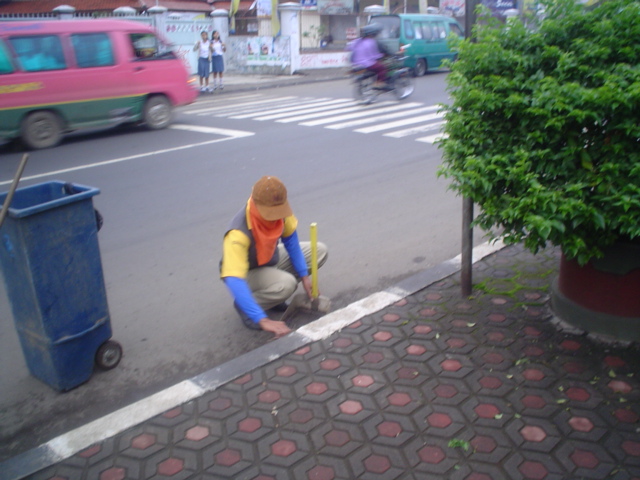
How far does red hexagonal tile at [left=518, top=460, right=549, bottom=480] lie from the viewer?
273 cm

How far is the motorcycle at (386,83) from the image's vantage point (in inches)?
582

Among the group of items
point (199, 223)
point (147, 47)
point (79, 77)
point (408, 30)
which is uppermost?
point (408, 30)

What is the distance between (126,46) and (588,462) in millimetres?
10827

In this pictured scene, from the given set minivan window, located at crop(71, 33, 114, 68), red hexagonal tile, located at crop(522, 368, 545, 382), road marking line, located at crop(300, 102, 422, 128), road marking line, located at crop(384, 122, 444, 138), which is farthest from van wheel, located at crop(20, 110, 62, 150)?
red hexagonal tile, located at crop(522, 368, 545, 382)

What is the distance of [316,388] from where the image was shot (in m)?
3.42

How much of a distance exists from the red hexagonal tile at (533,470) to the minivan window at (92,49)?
1024 centimetres

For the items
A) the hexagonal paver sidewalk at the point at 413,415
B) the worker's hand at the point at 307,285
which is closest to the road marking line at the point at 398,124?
the worker's hand at the point at 307,285

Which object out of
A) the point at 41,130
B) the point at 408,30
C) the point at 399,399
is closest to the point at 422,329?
the point at 399,399

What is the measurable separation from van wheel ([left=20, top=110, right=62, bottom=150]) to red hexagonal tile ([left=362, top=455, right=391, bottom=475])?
942 centimetres

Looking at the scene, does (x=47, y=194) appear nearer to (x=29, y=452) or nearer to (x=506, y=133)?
(x=29, y=452)

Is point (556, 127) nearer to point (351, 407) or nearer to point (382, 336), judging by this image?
point (382, 336)

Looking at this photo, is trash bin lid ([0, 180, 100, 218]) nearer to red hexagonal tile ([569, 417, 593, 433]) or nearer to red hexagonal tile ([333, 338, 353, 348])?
Result: red hexagonal tile ([333, 338, 353, 348])

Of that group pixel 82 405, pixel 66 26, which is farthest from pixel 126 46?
pixel 82 405

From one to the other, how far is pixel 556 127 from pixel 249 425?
2.20 metres
